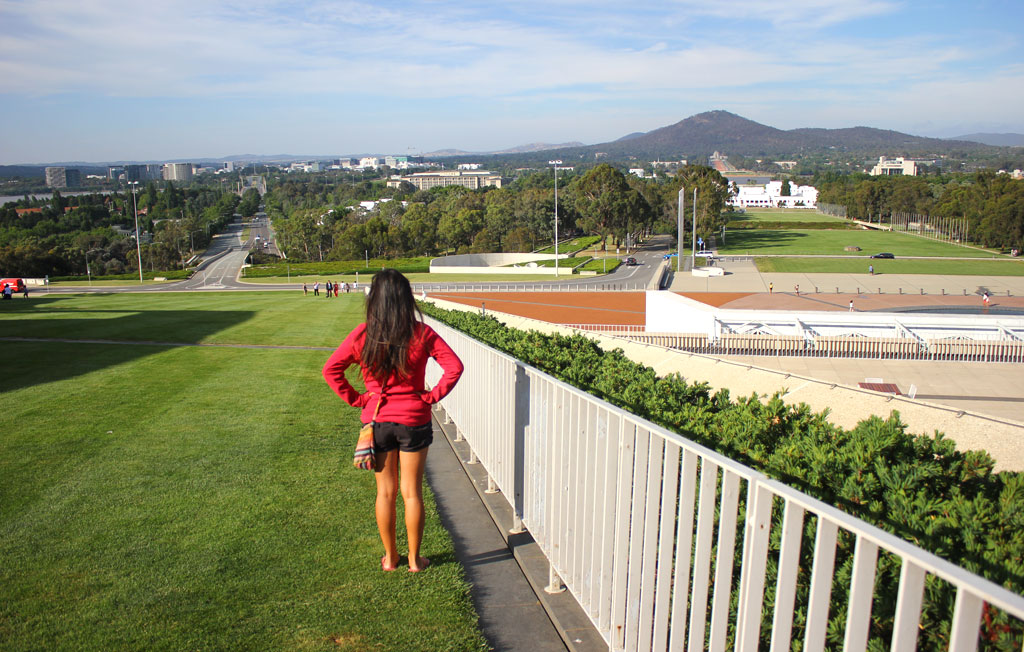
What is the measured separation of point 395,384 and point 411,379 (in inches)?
3.8

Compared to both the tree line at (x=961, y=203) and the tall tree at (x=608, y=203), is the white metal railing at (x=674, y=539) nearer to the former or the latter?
the tall tree at (x=608, y=203)

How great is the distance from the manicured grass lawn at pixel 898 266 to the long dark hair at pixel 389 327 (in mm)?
61923

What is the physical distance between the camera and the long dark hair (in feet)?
12.9

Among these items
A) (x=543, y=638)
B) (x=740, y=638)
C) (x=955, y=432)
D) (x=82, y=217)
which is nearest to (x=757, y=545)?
(x=740, y=638)

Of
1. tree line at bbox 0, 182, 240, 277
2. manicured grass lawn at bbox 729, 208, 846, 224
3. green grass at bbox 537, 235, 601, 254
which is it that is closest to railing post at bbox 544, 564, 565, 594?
green grass at bbox 537, 235, 601, 254

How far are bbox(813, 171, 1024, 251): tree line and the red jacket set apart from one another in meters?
94.2

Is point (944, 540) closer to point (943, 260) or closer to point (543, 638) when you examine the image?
point (543, 638)

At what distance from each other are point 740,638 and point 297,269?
75.9m

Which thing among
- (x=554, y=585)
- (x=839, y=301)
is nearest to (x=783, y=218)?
(x=839, y=301)

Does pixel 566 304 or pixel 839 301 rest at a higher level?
pixel 839 301

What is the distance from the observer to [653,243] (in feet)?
321

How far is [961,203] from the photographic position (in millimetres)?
97438

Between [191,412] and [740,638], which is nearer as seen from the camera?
[740,638]

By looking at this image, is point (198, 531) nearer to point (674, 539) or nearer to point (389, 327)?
point (389, 327)
